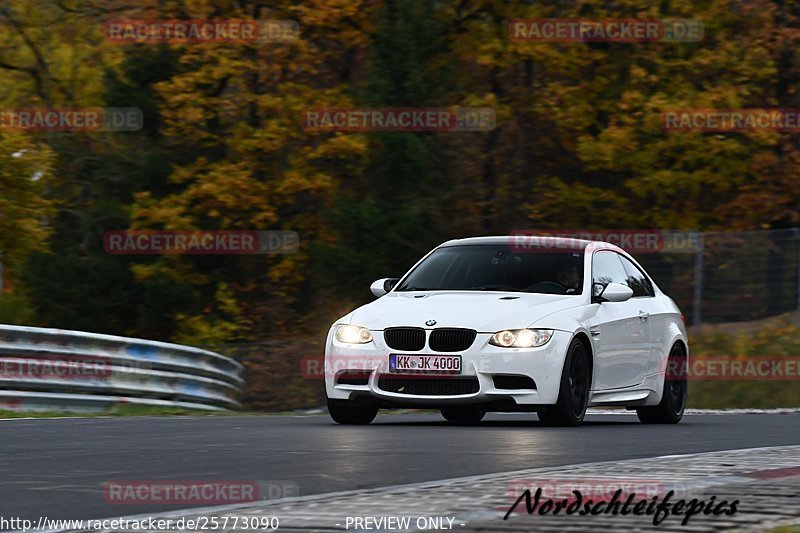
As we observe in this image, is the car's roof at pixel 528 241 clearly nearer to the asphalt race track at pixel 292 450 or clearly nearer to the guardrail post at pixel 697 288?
the asphalt race track at pixel 292 450

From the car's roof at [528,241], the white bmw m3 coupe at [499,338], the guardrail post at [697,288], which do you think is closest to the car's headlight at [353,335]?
the white bmw m3 coupe at [499,338]

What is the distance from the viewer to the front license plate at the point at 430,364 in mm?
13203

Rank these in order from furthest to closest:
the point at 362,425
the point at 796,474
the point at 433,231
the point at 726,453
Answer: the point at 433,231
the point at 362,425
the point at 726,453
the point at 796,474

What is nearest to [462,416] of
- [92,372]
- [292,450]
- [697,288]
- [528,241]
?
[528,241]

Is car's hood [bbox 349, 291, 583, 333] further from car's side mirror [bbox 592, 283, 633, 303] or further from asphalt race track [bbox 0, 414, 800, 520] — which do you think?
asphalt race track [bbox 0, 414, 800, 520]

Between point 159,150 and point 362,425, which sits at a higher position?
point 159,150

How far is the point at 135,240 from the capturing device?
35250mm

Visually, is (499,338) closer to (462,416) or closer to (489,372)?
(489,372)

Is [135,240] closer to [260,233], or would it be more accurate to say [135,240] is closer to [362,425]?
[260,233]

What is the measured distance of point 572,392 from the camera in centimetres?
1365

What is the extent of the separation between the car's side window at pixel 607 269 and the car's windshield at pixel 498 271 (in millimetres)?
178

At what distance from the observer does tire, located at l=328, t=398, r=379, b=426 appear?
1385cm

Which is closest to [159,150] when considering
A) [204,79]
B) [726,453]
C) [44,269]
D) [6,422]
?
[204,79]

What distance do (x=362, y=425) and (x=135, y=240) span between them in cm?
2212
